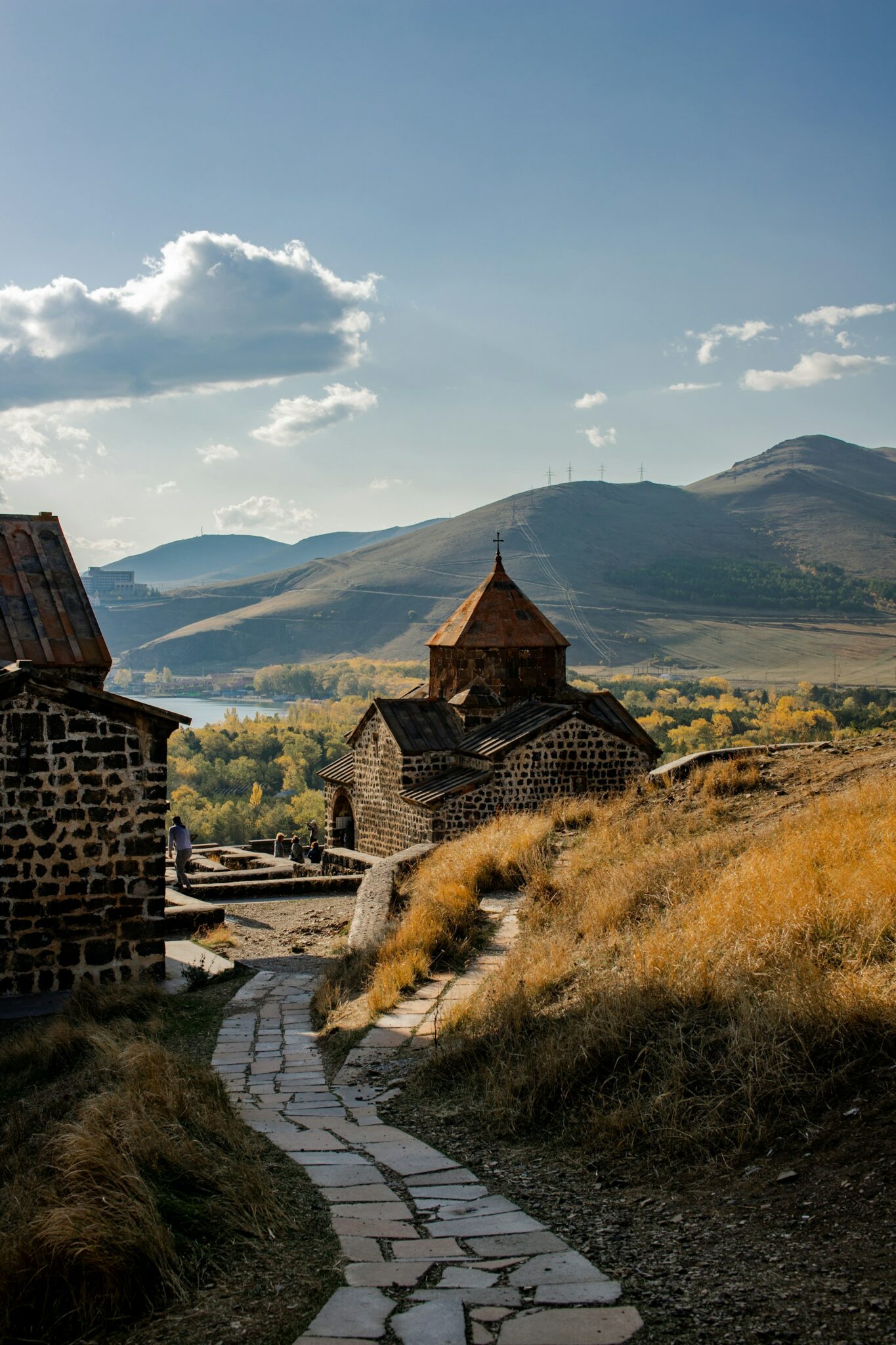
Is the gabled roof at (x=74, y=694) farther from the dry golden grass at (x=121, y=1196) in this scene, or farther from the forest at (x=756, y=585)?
the forest at (x=756, y=585)

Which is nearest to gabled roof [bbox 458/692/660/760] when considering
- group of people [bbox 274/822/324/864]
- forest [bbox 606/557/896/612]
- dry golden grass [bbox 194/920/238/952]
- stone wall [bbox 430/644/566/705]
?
stone wall [bbox 430/644/566/705]

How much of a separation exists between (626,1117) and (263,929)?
8.56 m

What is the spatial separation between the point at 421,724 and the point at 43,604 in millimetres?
9291

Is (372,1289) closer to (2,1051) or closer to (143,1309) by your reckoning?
(143,1309)

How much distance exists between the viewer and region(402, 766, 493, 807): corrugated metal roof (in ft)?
56.7

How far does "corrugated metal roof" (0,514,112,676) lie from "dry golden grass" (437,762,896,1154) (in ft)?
19.0

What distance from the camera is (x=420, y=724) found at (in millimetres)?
19172

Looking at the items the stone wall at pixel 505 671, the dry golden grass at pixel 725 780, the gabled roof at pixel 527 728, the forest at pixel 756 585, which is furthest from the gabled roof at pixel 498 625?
the forest at pixel 756 585

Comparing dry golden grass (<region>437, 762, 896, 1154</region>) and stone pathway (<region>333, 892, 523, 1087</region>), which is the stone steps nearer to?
stone pathway (<region>333, 892, 523, 1087</region>)

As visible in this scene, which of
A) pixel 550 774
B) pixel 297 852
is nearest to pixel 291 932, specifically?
pixel 550 774

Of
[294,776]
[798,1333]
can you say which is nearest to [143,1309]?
[798,1333]

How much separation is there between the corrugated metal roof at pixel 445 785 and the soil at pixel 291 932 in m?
3.00

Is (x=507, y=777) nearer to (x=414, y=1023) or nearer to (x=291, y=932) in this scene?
(x=291, y=932)

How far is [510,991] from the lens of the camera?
573 cm
